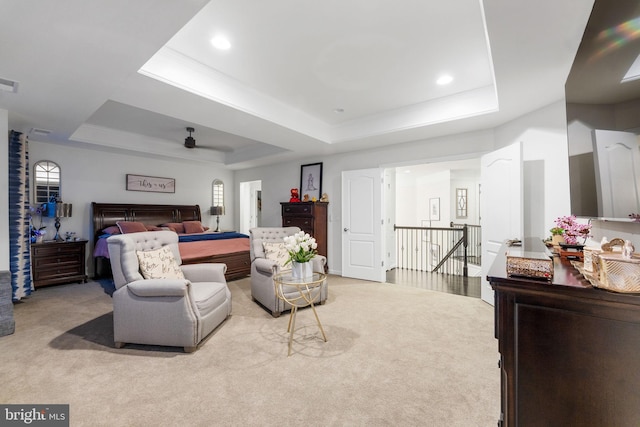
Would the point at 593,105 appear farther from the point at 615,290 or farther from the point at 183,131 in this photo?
the point at 183,131

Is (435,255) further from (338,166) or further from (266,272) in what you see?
(266,272)

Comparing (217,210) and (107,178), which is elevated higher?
(107,178)

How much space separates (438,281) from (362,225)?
1.69 meters

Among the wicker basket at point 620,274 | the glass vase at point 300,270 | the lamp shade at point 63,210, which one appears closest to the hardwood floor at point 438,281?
the glass vase at point 300,270

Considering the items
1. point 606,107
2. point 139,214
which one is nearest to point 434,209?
point 606,107

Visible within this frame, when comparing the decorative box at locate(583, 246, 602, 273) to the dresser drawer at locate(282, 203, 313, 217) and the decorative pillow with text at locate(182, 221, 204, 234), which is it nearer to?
the dresser drawer at locate(282, 203, 313, 217)

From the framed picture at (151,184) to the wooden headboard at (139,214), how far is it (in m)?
0.42

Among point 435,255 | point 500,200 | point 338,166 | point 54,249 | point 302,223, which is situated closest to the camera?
point 500,200

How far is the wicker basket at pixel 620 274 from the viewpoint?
2.79 feet

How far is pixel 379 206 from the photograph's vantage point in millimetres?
5090

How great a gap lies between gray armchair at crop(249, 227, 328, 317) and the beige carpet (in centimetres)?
16

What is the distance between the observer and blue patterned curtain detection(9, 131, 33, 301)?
3887 mm

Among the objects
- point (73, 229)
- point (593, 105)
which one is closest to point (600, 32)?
point (593, 105)

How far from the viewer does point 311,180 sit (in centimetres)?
611
